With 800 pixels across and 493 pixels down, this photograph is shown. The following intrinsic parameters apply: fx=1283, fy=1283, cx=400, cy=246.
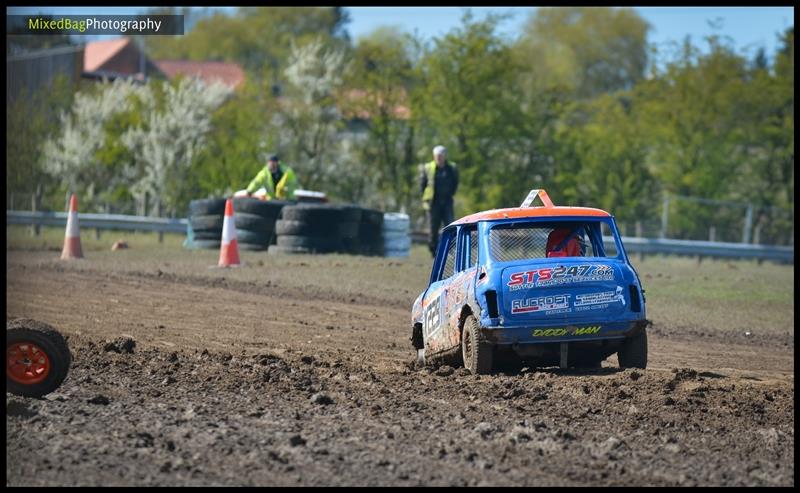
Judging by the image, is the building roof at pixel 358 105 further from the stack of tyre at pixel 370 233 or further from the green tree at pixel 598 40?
the green tree at pixel 598 40

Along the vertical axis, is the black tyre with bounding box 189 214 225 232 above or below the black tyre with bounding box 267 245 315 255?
above

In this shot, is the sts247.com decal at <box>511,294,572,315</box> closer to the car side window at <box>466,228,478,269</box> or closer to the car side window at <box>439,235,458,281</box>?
the car side window at <box>466,228,478,269</box>

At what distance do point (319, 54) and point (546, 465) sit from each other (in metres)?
35.6

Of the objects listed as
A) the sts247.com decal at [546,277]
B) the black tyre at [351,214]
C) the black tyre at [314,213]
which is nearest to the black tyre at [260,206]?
the black tyre at [314,213]

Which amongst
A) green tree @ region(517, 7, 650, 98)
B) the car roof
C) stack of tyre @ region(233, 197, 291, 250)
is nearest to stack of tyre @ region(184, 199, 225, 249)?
stack of tyre @ region(233, 197, 291, 250)

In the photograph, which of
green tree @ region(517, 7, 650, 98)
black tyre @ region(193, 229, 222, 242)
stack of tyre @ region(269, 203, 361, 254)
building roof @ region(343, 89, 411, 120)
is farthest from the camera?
green tree @ region(517, 7, 650, 98)

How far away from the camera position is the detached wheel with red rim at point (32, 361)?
8.26m

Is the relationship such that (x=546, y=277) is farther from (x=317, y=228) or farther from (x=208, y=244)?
(x=208, y=244)

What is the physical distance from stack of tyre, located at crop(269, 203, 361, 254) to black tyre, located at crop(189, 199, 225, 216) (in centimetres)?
146

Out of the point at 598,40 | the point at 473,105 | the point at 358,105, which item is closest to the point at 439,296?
the point at 473,105

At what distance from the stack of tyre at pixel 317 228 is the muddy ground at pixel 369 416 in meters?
9.52

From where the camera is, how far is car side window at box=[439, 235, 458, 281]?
1088cm

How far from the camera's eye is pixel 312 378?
962 cm
